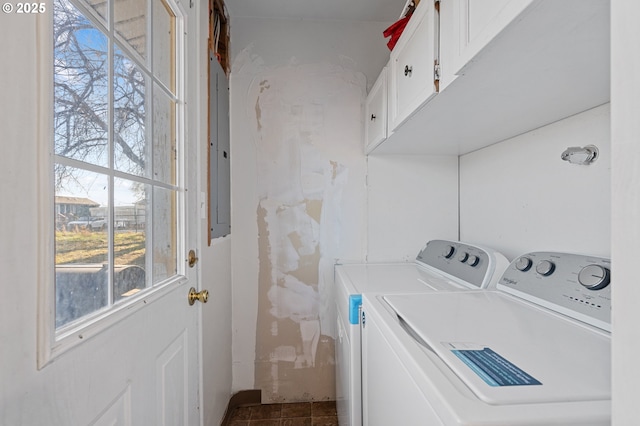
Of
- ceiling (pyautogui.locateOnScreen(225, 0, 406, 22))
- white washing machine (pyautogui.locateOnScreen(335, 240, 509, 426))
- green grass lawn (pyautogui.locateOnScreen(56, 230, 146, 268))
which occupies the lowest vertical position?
white washing machine (pyautogui.locateOnScreen(335, 240, 509, 426))

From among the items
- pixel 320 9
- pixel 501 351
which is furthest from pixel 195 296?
pixel 320 9

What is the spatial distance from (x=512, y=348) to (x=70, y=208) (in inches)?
40.3

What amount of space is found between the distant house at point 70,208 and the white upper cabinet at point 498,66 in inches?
38.7

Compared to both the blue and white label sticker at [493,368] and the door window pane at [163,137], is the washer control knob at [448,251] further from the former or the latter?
the door window pane at [163,137]

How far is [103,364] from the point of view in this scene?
0.63m

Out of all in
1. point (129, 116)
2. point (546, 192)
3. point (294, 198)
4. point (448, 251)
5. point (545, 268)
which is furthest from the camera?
point (294, 198)

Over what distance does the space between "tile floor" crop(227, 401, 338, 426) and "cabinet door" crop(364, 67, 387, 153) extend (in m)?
1.71

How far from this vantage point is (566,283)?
35.2 inches

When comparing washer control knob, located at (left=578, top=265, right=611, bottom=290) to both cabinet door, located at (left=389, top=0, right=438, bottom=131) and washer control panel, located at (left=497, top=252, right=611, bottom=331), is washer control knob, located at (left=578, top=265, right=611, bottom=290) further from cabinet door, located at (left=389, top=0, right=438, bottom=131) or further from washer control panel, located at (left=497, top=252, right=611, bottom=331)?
cabinet door, located at (left=389, top=0, right=438, bottom=131)

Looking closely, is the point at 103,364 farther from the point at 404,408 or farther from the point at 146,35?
the point at 146,35

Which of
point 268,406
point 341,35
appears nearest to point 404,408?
point 268,406

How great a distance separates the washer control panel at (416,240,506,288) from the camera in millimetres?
1201

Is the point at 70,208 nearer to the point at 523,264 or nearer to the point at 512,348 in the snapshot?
the point at 512,348

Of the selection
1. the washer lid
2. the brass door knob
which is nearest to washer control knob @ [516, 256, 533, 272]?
the washer lid
